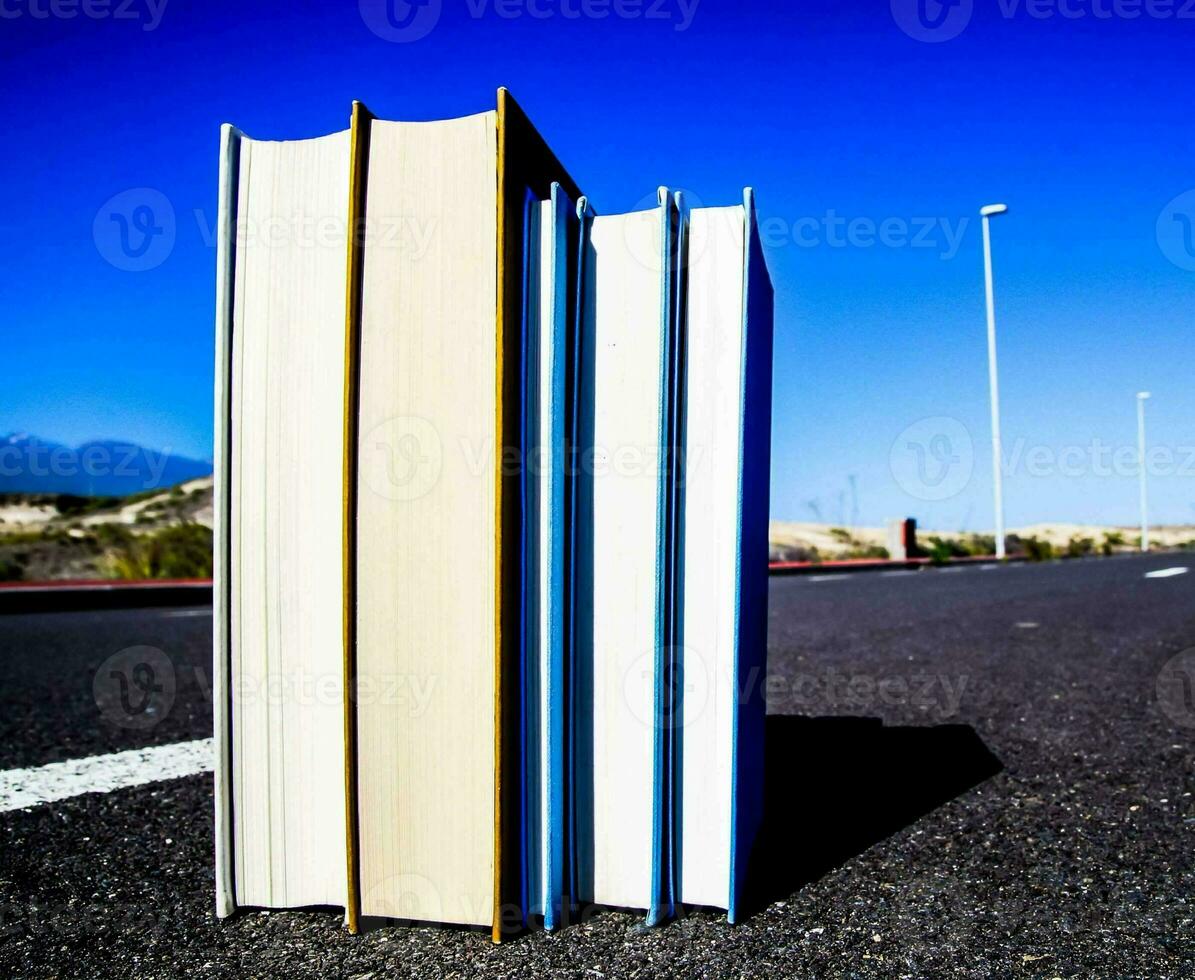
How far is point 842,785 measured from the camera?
2.35 metres

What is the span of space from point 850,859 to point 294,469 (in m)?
1.25

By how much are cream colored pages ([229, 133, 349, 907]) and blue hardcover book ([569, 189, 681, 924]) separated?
1.25 feet

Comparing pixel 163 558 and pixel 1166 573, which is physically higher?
pixel 163 558

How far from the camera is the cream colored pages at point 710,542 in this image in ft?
4.69

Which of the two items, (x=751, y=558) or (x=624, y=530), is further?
(x=751, y=558)

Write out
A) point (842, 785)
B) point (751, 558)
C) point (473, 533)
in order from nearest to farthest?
point (473, 533) < point (751, 558) < point (842, 785)

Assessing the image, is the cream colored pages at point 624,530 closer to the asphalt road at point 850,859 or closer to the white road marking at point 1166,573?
the asphalt road at point 850,859

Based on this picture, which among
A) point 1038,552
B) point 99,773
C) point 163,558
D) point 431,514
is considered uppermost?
point 431,514

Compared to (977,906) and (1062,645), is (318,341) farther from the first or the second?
(1062,645)

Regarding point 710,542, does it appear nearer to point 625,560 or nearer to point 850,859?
point 625,560

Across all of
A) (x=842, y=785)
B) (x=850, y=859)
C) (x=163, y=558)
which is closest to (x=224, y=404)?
(x=850, y=859)

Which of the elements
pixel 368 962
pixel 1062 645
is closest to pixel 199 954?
pixel 368 962

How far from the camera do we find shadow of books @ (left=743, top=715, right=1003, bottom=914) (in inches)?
68.7

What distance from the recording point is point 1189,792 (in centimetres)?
224
